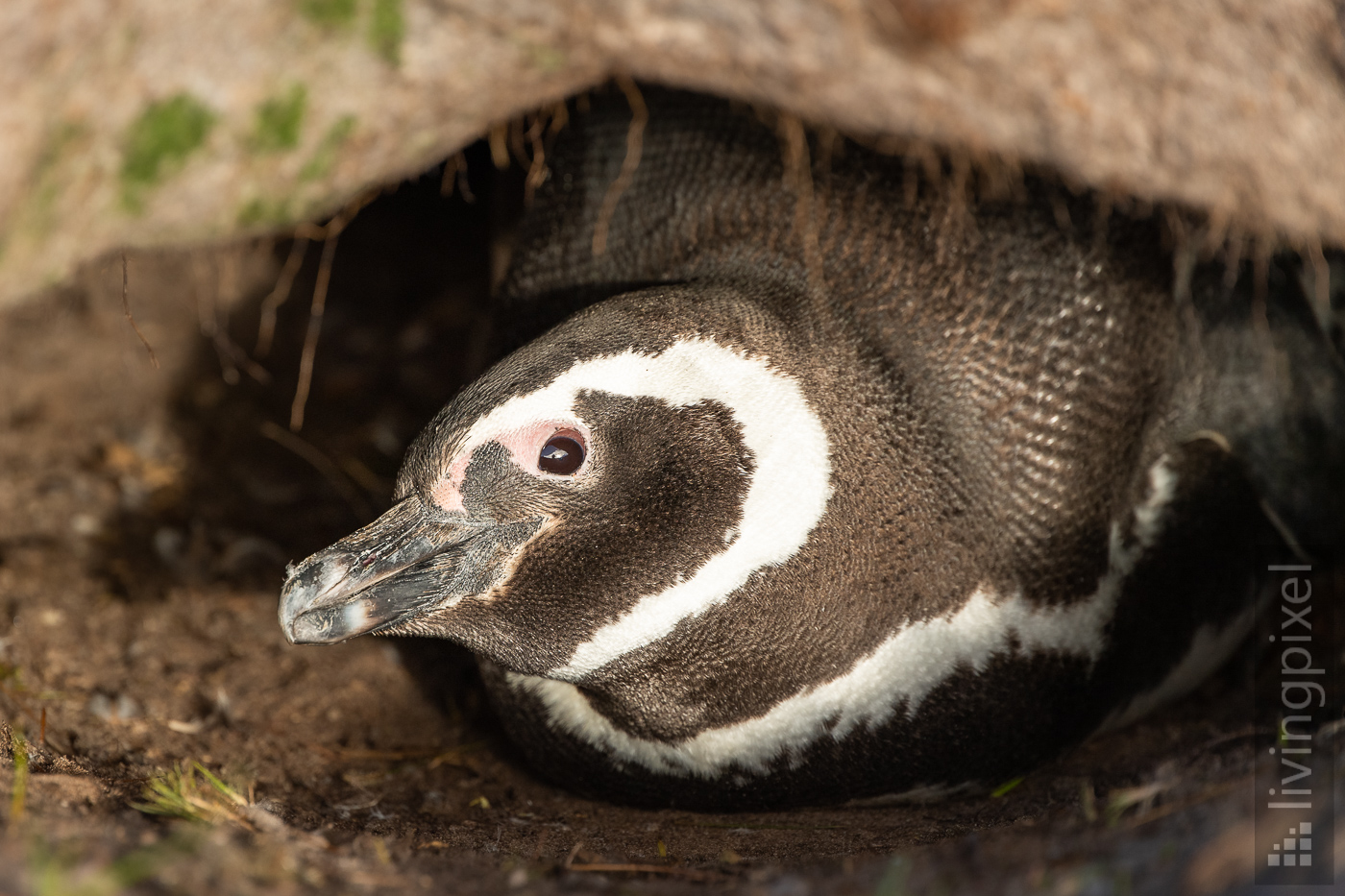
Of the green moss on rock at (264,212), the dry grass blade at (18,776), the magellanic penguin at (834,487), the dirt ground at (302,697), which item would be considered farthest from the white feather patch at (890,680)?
the green moss on rock at (264,212)

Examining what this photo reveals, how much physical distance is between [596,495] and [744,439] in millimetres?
301

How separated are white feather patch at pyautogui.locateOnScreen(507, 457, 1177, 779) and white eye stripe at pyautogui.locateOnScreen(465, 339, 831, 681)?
33cm

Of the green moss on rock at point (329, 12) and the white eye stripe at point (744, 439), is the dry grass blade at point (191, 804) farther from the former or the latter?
the green moss on rock at point (329, 12)

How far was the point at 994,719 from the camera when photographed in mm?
2533

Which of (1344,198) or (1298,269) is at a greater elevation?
(1298,269)

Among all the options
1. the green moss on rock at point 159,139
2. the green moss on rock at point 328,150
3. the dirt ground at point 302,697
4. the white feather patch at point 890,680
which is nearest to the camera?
the dirt ground at point 302,697

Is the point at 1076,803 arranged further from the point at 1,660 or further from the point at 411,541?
the point at 1,660

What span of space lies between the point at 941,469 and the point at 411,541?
1.09 m

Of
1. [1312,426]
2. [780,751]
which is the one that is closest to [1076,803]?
[780,751]

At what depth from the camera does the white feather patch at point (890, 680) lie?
8.07ft

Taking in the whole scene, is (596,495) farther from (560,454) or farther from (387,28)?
(387,28)

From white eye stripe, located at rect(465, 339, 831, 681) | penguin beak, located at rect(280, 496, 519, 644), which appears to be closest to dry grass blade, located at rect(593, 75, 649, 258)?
white eye stripe, located at rect(465, 339, 831, 681)

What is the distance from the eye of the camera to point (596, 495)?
2240 millimetres

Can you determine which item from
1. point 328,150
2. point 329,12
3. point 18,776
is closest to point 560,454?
point 328,150
